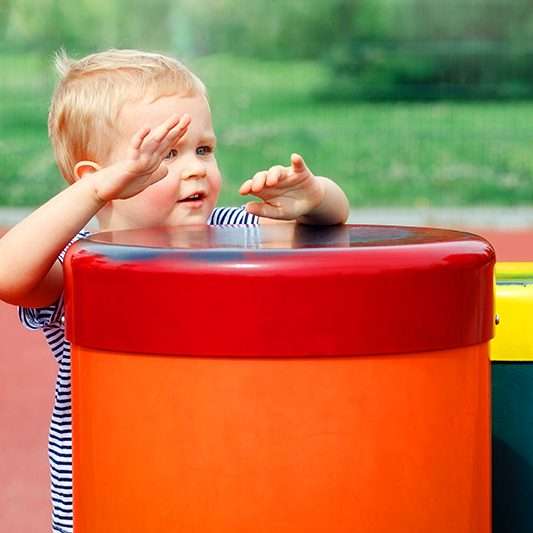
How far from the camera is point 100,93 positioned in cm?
253

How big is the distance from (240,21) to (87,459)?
11.8 m

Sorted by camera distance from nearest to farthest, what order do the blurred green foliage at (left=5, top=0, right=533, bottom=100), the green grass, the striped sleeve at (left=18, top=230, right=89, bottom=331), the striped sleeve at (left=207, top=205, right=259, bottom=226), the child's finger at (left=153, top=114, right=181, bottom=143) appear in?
the child's finger at (left=153, top=114, right=181, bottom=143)
the striped sleeve at (left=18, top=230, right=89, bottom=331)
the striped sleeve at (left=207, top=205, right=259, bottom=226)
the green grass
the blurred green foliage at (left=5, top=0, right=533, bottom=100)

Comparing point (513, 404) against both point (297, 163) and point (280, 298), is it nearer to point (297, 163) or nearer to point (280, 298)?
point (297, 163)

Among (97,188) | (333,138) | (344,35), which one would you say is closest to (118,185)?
(97,188)

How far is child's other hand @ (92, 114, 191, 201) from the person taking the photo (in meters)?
2.04

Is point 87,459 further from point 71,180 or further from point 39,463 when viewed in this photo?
point 39,463

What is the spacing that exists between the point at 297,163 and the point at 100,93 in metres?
0.53

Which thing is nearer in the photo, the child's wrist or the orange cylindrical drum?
the orange cylindrical drum

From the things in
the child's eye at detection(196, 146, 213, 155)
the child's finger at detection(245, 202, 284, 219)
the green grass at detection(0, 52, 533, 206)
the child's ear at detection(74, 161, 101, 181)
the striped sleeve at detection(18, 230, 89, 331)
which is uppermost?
the child's eye at detection(196, 146, 213, 155)

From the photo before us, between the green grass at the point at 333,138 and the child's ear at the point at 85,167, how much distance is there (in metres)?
8.90

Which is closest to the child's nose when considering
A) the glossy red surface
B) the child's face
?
the child's face

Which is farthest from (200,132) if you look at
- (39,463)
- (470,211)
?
(470,211)

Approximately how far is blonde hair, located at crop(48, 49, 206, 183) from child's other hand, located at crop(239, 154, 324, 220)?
36cm

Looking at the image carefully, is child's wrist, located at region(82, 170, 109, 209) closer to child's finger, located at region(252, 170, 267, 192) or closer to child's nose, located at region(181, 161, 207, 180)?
child's finger, located at region(252, 170, 267, 192)
